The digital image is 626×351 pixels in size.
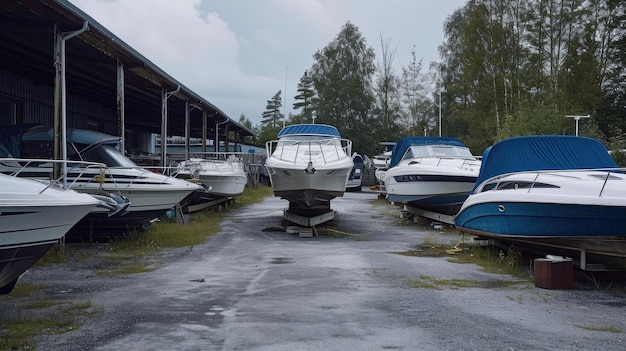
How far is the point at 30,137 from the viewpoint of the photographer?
12.3 metres

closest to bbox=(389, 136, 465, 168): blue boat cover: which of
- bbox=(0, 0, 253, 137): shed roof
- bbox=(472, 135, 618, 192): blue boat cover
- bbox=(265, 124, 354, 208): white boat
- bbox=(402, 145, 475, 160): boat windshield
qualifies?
bbox=(402, 145, 475, 160): boat windshield

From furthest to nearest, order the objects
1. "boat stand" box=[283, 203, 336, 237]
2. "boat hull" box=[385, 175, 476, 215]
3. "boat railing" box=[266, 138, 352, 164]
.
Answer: "boat railing" box=[266, 138, 352, 164] → "boat hull" box=[385, 175, 476, 215] → "boat stand" box=[283, 203, 336, 237]

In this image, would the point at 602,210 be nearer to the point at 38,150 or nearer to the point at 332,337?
the point at 332,337

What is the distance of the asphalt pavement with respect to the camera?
5.27 m

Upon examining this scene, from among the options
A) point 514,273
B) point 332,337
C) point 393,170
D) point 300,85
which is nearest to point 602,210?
point 514,273

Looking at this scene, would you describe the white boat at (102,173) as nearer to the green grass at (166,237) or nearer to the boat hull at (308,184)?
the green grass at (166,237)

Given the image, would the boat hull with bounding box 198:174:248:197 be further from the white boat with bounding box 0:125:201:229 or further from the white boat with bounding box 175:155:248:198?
the white boat with bounding box 0:125:201:229

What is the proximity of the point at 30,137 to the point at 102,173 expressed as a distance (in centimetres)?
267

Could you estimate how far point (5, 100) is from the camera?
55.3 feet

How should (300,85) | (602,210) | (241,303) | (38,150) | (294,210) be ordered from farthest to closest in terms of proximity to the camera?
(300,85), (294,210), (38,150), (602,210), (241,303)

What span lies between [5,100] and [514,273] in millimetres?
14263

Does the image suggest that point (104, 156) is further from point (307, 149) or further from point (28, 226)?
point (28, 226)

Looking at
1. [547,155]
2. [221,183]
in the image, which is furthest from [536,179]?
[221,183]

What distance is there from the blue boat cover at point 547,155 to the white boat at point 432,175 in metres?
3.43
